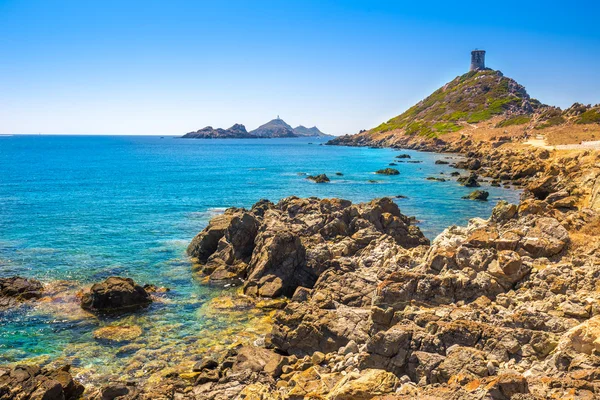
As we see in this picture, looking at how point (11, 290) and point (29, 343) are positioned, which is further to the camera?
point (11, 290)

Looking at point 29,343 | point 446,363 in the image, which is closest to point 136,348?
point 29,343

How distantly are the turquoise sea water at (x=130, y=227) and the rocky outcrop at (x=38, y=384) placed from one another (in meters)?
2.19

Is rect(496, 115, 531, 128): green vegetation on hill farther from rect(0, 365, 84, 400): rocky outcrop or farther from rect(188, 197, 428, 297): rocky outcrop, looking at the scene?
rect(0, 365, 84, 400): rocky outcrop

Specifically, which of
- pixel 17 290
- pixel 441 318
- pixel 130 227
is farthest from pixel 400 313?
pixel 130 227

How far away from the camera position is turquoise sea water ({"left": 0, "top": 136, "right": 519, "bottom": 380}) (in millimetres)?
26312

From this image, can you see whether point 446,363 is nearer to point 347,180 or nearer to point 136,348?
point 136,348

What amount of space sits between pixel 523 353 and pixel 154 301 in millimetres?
23867

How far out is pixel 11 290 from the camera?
1258 inches

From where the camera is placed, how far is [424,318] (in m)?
19.4

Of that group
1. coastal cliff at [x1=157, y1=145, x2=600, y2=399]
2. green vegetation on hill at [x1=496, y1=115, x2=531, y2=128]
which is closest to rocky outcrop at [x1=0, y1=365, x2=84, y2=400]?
coastal cliff at [x1=157, y1=145, x2=600, y2=399]

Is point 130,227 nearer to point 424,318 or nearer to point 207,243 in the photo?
Answer: point 207,243

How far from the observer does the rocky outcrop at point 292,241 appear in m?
33.3

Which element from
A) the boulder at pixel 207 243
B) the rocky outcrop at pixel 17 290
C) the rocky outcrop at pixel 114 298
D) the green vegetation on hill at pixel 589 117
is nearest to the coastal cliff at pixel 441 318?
the boulder at pixel 207 243

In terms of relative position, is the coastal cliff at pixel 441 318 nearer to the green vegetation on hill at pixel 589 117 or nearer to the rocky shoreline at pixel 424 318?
the rocky shoreline at pixel 424 318
